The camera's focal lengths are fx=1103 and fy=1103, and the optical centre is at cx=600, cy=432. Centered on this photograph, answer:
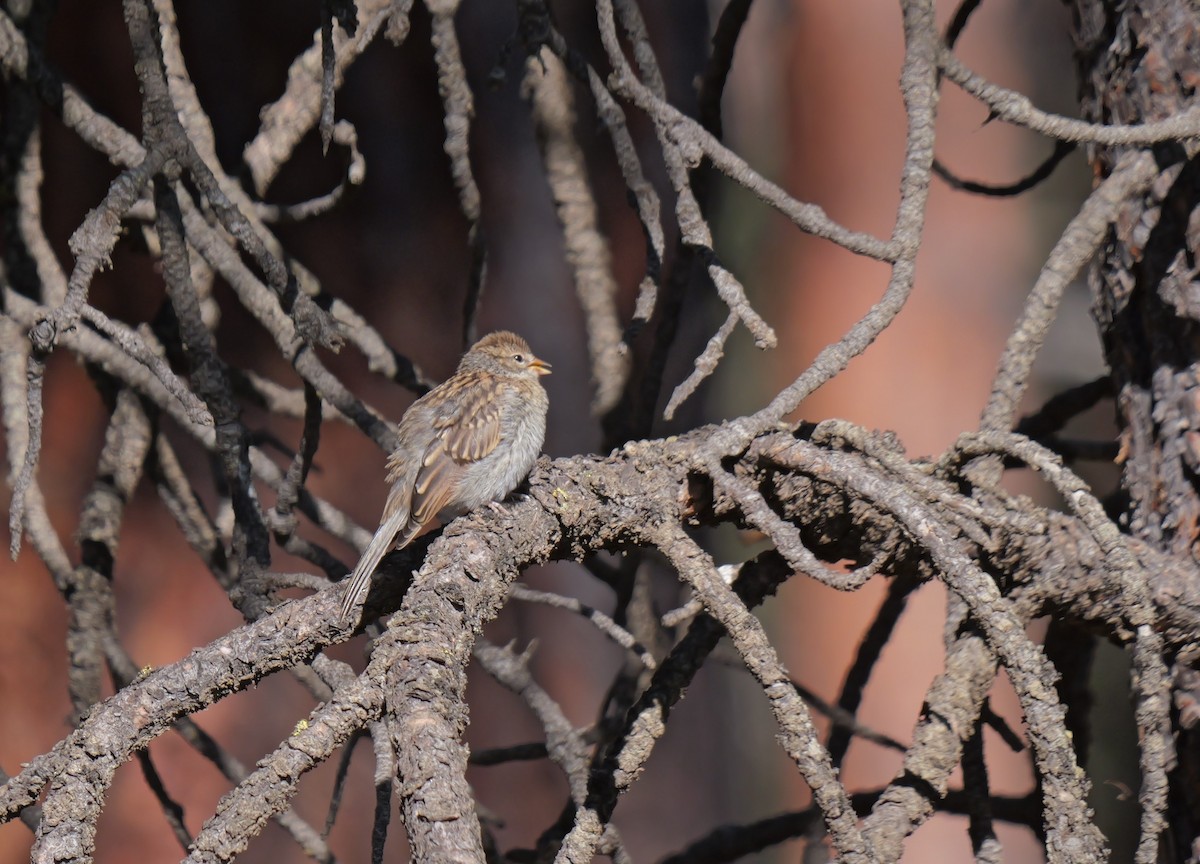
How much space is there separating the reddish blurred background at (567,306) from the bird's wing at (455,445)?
1047mm

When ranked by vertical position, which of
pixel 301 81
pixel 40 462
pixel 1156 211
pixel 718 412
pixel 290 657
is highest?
pixel 718 412

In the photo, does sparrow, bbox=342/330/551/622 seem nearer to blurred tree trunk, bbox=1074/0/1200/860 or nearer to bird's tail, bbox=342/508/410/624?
bird's tail, bbox=342/508/410/624

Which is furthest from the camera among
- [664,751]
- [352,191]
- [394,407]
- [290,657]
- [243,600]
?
[664,751]

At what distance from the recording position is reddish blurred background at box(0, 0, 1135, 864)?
3.24 m

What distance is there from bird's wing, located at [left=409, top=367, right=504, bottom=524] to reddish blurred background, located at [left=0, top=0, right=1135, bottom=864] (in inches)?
41.2

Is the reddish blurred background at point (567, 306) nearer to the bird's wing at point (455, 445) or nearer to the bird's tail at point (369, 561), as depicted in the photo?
the bird's wing at point (455, 445)

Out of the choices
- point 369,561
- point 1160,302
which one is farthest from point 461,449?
point 1160,302

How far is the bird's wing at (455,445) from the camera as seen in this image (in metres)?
2.15

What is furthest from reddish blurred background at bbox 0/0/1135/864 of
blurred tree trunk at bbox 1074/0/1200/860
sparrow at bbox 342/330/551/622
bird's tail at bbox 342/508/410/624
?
blurred tree trunk at bbox 1074/0/1200/860

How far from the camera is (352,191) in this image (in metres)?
2.35

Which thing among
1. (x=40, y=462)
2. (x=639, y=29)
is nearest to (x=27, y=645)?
(x=40, y=462)

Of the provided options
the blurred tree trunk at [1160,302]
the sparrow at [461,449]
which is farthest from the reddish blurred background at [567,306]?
the blurred tree trunk at [1160,302]

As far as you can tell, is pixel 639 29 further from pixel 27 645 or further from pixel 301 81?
pixel 27 645

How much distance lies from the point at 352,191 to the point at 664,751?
2.34 m
